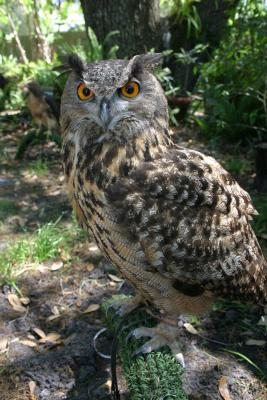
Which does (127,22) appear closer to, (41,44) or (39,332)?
(39,332)

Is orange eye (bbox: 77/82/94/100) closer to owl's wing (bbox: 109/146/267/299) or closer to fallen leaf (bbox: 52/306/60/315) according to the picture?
owl's wing (bbox: 109/146/267/299)

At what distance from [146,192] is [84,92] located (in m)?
0.55

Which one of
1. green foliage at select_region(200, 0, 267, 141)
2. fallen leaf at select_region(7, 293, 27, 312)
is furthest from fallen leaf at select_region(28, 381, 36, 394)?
green foliage at select_region(200, 0, 267, 141)

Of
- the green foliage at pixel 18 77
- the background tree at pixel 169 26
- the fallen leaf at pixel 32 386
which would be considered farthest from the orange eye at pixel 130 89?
the green foliage at pixel 18 77

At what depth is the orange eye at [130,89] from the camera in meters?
2.04

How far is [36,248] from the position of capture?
3855 mm

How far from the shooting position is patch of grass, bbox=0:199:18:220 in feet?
15.1

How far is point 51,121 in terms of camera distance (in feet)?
19.8

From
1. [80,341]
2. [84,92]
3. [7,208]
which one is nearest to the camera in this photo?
[84,92]

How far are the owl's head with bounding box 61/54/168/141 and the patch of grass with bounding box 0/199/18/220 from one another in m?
2.66

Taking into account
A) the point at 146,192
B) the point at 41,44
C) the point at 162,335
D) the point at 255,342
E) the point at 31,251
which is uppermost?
the point at 41,44

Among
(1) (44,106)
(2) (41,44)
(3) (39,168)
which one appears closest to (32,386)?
(3) (39,168)

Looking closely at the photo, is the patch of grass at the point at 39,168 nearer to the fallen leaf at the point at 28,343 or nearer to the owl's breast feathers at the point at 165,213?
the fallen leaf at the point at 28,343

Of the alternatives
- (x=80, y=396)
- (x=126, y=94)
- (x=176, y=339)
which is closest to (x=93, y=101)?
(x=126, y=94)
